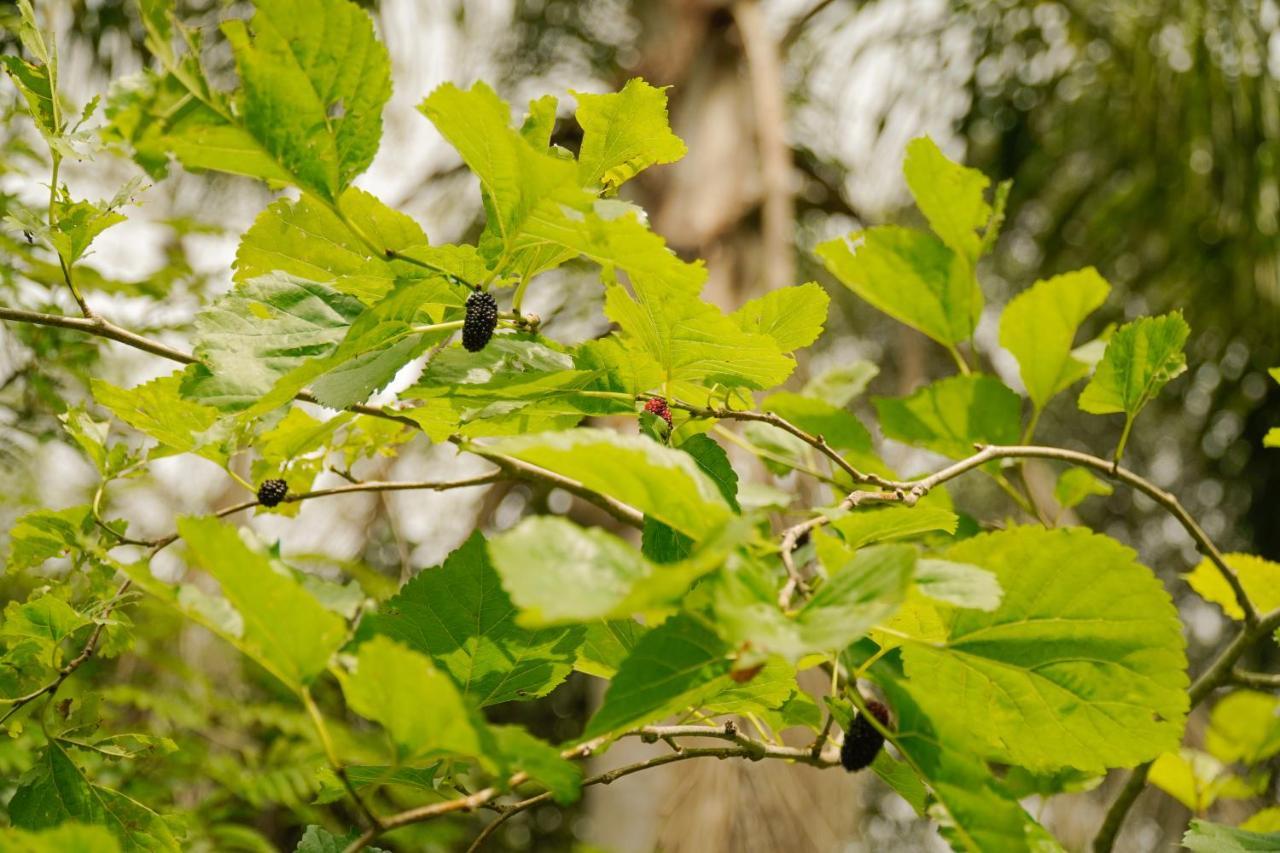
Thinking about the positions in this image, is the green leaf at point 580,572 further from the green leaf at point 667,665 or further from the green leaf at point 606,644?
the green leaf at point 606,644

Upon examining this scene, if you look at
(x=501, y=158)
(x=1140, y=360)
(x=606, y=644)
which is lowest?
(x=606, y=644)

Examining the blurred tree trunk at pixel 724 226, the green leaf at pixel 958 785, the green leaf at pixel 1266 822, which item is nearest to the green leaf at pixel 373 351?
the green leaf at pixel 958 785

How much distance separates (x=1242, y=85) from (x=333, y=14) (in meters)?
2.00

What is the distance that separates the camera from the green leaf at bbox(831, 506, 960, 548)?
34 cm

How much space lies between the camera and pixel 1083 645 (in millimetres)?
353

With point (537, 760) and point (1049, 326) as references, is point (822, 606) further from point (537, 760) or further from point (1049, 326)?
point (1049, 326)

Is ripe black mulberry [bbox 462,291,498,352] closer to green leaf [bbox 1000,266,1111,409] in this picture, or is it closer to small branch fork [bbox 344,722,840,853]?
small branch fork [bbox 344,722,840,853]

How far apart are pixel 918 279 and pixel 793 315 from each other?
19 centimetres

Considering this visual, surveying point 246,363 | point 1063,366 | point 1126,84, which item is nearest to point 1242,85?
point 1126,84

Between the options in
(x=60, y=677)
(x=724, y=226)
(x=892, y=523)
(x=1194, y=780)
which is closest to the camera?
(x=892, y=523)

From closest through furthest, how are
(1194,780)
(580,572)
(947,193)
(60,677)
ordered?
(580,572) → (60,677) → (947,193) → (1194,780)

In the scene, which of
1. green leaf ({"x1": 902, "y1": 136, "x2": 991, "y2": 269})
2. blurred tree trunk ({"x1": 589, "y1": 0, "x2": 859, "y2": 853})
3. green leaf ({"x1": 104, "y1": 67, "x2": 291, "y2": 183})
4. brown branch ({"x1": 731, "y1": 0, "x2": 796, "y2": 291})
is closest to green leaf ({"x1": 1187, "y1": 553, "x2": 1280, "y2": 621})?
green leaf ({"x1": 902, "y1": 136, "x2": 991, "y2": 269})

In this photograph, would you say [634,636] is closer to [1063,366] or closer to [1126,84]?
[1063,366]

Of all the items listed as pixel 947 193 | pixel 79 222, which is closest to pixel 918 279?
pixel 947 193
